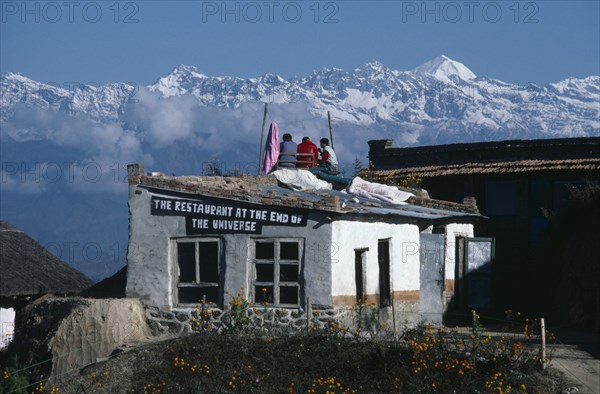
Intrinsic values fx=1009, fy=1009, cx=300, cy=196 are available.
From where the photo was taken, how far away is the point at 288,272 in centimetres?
2336

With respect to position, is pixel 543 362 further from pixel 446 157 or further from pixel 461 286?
pixel 446 157

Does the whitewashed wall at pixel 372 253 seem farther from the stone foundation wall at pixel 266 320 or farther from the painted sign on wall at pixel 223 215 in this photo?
the painted sign on wall at pixel 223 215

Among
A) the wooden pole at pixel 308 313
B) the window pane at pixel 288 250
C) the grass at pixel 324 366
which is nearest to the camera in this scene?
the grass at pixel 324 366

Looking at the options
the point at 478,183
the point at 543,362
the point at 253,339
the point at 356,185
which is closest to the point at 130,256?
the point at 253,339

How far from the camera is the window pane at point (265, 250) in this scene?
23.4 m

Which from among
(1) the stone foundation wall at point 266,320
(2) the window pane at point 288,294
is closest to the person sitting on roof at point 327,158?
(1) the stone foundation wall at point 266,320

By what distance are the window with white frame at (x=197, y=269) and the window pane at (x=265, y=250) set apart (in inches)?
36.6

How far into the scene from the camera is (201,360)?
2109 centimetres

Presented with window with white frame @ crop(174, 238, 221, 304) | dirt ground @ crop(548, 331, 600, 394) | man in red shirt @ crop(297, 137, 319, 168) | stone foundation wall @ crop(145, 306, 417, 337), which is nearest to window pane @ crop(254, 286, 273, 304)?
stone foundation wall @ crop(145, 306, 417, 337)

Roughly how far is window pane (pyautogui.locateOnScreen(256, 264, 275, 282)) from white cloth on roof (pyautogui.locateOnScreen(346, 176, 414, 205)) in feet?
17.2

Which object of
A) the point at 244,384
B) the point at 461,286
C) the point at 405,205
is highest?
the point at 405,205

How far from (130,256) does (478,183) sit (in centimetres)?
1607

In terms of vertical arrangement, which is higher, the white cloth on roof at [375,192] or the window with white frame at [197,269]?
the white cloth on roof at [375,192]

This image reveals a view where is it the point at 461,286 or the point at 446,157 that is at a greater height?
the point at 446,157
